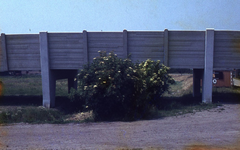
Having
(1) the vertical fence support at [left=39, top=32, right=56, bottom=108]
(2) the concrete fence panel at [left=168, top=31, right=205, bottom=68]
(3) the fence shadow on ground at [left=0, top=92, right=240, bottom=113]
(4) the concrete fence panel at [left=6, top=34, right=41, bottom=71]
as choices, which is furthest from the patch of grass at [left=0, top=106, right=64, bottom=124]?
(2) the concrete fence panel at [left=168, top=31, right=205, bottom=68]

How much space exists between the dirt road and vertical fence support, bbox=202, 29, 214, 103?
18.9ft

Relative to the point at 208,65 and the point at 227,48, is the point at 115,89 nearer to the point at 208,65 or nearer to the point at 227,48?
the point at 208,65

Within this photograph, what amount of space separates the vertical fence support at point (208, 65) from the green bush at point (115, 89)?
17.1 feet

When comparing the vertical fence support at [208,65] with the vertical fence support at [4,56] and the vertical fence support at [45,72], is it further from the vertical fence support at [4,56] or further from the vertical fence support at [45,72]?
the vertical fence support at [4,56]

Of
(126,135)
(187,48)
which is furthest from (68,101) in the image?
(126,135)

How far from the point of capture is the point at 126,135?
8.10 m

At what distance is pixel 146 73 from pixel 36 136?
7137 millimetres

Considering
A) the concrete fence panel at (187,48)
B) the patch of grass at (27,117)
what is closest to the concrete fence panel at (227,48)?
the concrete fence panel at (187,48)

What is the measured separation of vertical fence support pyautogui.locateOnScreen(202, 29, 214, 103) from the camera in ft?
53.4

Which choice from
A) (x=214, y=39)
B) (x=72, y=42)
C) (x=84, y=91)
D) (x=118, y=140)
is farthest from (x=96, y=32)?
(x=118, y=140)

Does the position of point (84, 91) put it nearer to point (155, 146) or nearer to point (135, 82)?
point (135, 82)

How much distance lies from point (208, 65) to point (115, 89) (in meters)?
8.19

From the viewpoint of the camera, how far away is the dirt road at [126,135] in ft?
22.7

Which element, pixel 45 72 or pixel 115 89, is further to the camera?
pixel 45 72
